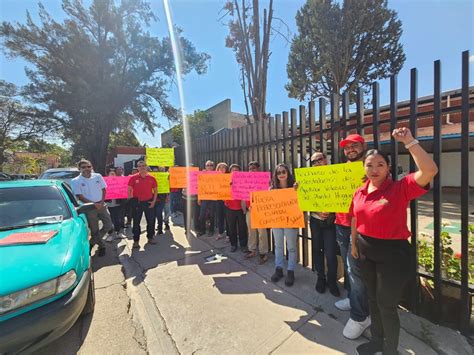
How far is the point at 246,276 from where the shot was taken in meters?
3.91

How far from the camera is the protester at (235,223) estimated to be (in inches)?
187

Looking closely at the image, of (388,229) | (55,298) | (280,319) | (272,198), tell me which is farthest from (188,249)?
(388,229)

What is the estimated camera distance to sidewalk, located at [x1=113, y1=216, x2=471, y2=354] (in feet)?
7.94

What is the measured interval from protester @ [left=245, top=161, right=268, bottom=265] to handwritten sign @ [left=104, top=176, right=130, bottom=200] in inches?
144

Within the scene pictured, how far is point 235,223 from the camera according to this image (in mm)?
4918

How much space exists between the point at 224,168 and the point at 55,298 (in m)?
3.53

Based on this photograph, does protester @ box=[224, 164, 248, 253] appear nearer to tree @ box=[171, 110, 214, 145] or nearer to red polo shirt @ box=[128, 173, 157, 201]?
red polo shirt @ box=[128, 173, 157, 201]

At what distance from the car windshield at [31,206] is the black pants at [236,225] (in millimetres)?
2619

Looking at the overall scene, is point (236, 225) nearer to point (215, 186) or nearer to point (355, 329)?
point (215, 186)

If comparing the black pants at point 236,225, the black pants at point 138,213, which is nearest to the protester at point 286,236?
the black pants at point 236,225

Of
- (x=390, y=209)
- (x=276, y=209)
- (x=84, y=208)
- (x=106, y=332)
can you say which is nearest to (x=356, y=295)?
(x=390, y=209)

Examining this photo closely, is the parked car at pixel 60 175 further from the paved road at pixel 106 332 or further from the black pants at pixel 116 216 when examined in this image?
the paved road at pixel 106 332

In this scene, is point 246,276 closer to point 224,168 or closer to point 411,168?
point 224,168

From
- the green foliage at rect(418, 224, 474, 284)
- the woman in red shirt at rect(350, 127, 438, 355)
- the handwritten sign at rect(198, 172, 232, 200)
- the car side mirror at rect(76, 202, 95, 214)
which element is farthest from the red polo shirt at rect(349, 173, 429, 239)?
the car side mirror at rect(76, 202, 95, 214)
